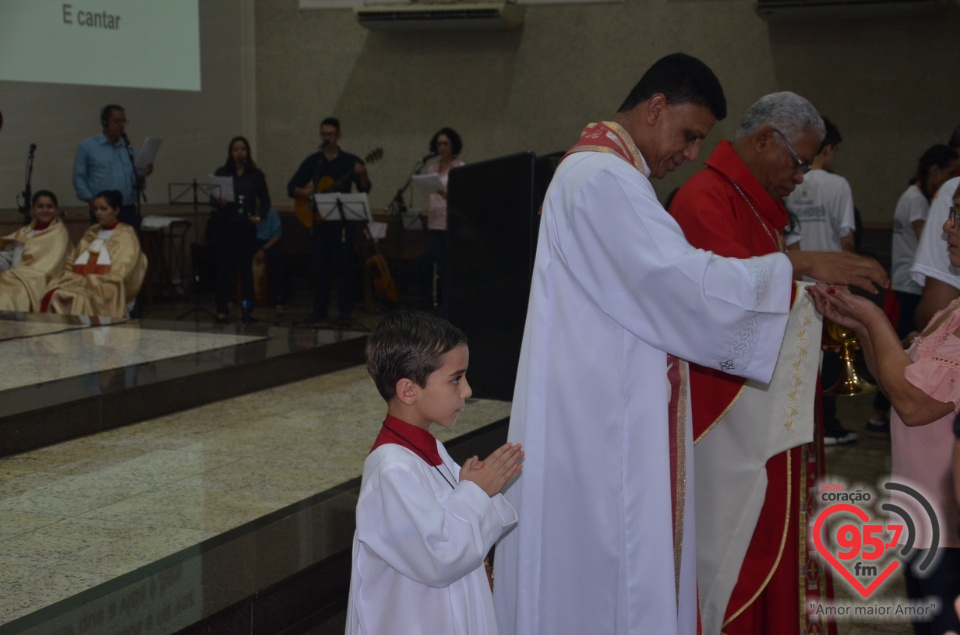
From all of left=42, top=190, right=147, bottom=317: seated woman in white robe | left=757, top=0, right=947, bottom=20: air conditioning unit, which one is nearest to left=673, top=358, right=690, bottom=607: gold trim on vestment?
left=42, top=190, right=147, bottom=317: seated woman in white robe

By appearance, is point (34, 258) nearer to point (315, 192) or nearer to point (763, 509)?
point (315, 192)

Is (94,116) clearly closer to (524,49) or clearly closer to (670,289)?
(524,49)

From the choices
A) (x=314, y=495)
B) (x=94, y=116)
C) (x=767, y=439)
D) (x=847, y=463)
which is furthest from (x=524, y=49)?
(x=767, y=439)

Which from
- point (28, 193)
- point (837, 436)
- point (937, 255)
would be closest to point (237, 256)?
point (28, 193)

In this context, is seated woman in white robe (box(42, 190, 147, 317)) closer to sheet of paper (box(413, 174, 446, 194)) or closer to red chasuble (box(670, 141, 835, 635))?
sheet of paper (box(413, 174, 446, 194))

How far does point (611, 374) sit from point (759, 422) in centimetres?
69

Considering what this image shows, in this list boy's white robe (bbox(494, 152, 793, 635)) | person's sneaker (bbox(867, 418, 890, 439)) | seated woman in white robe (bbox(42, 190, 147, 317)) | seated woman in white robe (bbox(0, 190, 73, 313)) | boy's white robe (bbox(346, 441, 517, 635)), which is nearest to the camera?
boy's white robe (bbox(346, 441, 517, 635))

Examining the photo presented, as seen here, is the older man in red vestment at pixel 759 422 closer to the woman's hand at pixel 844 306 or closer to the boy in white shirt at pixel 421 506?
the woman's hand at pixel 844 306

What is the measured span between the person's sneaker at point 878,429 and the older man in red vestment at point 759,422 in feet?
10.7

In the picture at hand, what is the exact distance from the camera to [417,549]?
183 centimetres

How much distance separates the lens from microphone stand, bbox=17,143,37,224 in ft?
31.0

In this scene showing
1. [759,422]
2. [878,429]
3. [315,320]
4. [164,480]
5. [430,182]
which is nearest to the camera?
[759,422]

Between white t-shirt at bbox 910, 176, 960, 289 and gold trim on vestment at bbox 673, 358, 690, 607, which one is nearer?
gold trim on vestment at bbox 673, 358, 690, 607

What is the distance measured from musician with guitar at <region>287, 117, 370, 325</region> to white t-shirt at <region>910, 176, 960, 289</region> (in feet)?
22.0
